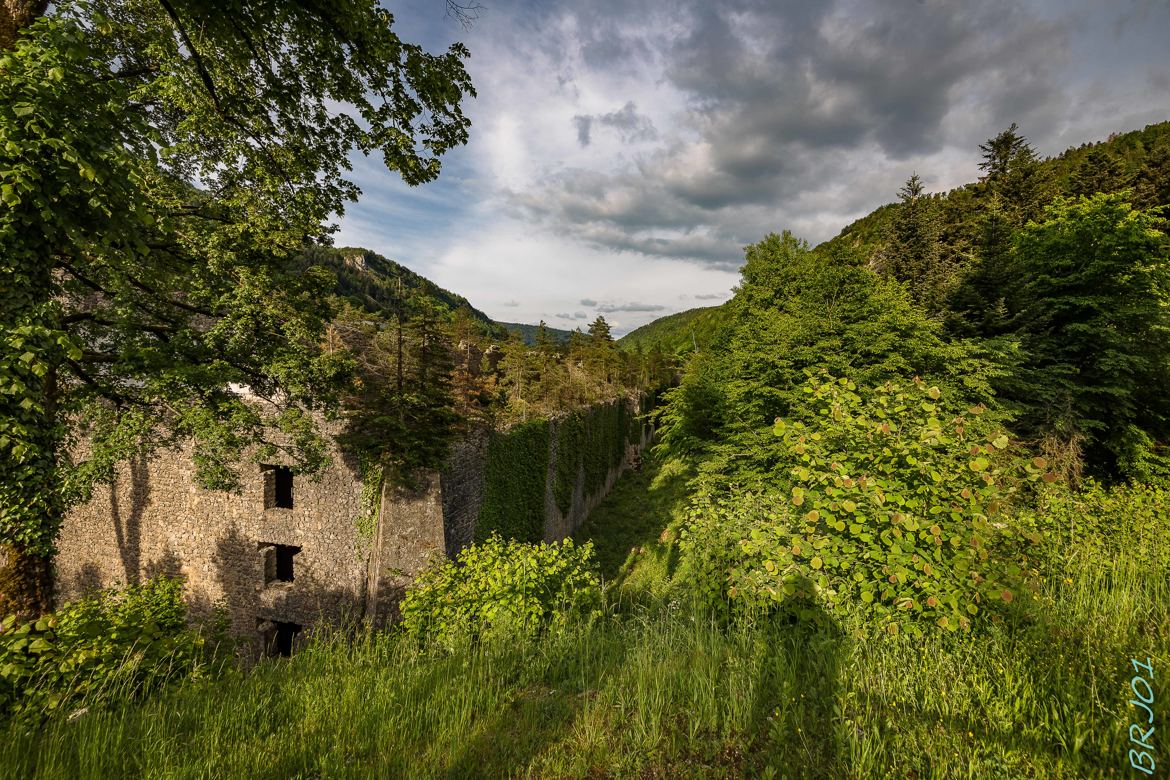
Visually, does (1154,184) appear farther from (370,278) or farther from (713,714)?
(370,278)

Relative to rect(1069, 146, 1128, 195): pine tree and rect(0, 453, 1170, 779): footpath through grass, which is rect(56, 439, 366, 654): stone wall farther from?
rect(1069, 146, 1128, 195): pine tree

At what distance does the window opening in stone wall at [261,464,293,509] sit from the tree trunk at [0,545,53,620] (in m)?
5.59

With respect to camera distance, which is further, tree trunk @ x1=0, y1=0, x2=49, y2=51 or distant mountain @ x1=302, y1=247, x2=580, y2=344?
distant mountain @ x1=302, y1=247, x2=580, y2=344

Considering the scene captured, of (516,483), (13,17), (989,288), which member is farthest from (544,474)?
(989,288)

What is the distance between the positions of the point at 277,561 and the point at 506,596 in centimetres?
1020

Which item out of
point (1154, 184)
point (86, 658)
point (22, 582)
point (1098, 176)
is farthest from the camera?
point (1098, 176)

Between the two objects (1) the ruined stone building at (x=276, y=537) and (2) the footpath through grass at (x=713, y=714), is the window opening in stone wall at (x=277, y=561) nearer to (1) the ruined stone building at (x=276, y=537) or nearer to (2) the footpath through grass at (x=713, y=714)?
(1) the ruined stone building at (x=276, y=537)

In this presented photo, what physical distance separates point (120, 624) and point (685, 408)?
56.4 ft

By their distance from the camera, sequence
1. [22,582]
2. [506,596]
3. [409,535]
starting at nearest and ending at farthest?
[22,582]
[506,596]
[409,535]

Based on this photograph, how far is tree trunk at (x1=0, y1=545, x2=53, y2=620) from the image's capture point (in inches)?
199

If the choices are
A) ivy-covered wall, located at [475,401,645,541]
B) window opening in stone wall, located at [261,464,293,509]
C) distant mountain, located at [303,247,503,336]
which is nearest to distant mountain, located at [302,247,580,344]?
distant mountain, located at [303,247,503,336]

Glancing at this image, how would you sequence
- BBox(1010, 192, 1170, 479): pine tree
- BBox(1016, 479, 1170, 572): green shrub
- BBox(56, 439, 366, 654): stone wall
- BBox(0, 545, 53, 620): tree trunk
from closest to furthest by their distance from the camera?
BBox(1016, 479, 1170, 572): green shrub < BBox(0, 545, 53, 620): tree trunk < BBox(56, 439, 366, 654): stone wall < BBox(1010, 192, 1170, 479): pine tree

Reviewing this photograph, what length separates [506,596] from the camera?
5566 millimetres

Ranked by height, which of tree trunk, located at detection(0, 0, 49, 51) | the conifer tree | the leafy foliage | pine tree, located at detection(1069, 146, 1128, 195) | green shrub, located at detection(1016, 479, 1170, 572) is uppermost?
pine tree, located at detection(1069, 146, 1128, 195)
